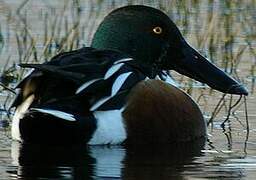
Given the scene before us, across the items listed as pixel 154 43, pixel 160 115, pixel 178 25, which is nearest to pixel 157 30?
pixel 154 43

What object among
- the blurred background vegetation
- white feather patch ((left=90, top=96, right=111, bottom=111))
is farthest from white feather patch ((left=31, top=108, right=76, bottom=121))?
the blurred background vegetation

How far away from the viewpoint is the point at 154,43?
8805mm

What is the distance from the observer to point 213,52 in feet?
35.7

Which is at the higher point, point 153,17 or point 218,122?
point 153,17

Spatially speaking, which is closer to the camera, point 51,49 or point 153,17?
point 153,17

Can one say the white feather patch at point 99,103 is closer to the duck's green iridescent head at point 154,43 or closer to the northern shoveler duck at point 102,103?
the northern shoveler duck at point 102,103

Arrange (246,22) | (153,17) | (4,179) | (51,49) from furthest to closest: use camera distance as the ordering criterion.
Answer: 1. (246,22)
2. (51,49)
3. (153,17)
4. (4,179)

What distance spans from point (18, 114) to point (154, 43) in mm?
1325

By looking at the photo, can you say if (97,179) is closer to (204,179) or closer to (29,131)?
(204,179)

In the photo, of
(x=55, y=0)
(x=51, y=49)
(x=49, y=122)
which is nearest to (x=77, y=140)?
(x=49, y=122)

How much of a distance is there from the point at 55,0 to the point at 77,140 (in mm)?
5694

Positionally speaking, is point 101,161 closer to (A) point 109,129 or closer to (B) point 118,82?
(A) point 109,129

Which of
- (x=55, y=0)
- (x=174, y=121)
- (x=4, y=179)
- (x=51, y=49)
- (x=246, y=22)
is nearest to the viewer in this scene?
(x=4, y=179)

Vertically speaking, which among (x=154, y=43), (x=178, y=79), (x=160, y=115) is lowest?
(x=178, y=79)
